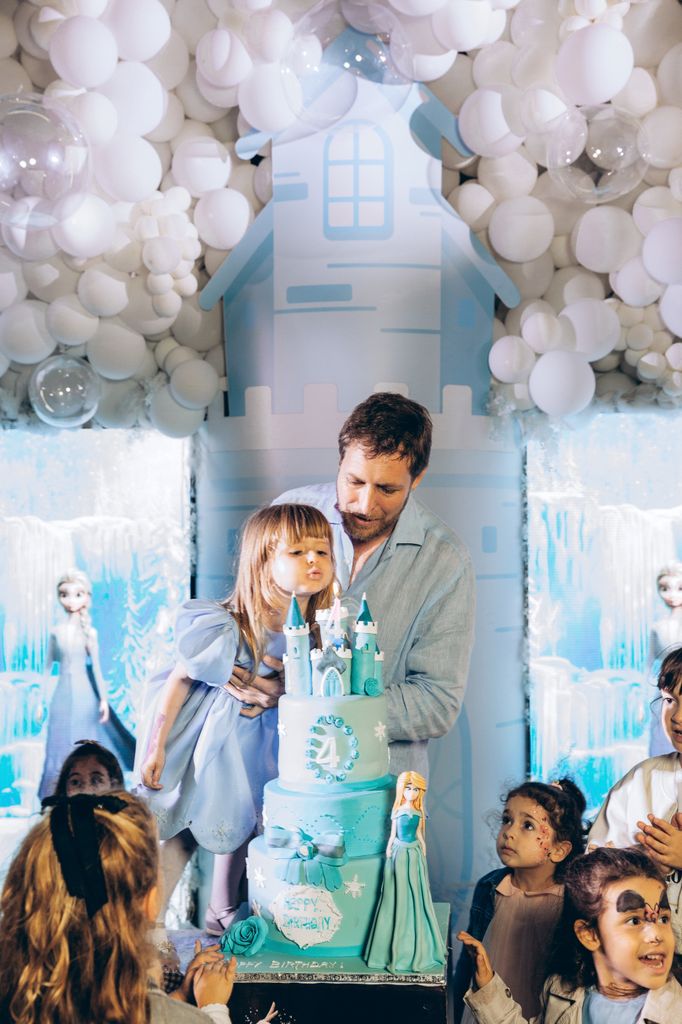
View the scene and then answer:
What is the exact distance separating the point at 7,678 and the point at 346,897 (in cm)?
119

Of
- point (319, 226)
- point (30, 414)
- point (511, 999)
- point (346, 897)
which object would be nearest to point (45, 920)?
point (346, 897)

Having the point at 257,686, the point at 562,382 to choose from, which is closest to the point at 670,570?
the point at 562,382

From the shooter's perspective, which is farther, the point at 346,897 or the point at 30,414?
the point at 30,414

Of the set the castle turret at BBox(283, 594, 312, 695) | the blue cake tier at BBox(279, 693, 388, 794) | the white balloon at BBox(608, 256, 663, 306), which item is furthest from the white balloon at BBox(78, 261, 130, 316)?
the white balloon at BBox(608, 256, 663, 306)

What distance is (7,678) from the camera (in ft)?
10.7

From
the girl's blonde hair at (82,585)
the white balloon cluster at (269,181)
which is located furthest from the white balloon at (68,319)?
the girl's blonde hair at (82,585)

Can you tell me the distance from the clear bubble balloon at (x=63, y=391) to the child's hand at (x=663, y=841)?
175 cm

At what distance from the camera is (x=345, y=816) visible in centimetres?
263

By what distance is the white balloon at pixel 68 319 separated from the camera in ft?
9.95

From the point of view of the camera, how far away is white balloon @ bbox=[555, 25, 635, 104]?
9.21ft

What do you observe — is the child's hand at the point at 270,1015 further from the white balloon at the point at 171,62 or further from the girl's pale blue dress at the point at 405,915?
the white balloon at the point at 171,62

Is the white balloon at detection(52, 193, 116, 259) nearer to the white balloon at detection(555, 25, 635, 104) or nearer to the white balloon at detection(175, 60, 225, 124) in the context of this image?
the white balloon at detection(175, 60, 225, 124)

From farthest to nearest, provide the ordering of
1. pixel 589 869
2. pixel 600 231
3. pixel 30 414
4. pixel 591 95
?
pixel 30 414 → pixel 600 231 → pixel 591 95 → pixel 589 869

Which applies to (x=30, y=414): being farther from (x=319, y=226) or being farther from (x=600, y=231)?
(x=600, y=231)
